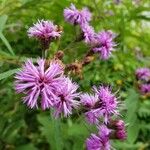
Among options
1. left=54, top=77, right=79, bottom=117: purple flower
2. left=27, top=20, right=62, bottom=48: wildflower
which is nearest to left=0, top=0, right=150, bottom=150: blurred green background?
left=27, top=20, right=62, bottom=48: wildflower

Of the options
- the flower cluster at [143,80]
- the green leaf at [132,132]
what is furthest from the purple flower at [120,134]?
the flower cluster at [143,80]

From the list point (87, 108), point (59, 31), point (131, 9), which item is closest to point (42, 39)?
point (59, 31)

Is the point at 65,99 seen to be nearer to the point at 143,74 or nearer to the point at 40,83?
the point at 40,83

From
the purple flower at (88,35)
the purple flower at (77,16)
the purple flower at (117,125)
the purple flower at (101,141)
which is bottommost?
the purple flower at (101,141)

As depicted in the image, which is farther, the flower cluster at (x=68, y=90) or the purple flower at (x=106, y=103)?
the purple flower at (x=106, y=103)

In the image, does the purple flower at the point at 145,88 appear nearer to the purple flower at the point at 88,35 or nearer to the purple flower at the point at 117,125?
the purple flower at the point at 88,35

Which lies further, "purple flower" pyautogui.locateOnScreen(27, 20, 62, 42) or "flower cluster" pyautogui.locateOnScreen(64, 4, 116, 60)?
"flower cluster" pyautogui.locateOnScreen(64, 4, 116, 60)

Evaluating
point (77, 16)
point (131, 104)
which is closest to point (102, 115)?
point (77, 16)

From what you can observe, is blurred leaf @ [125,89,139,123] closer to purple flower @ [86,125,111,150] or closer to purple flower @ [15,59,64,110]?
purple flower @ [86,125,111,150]
